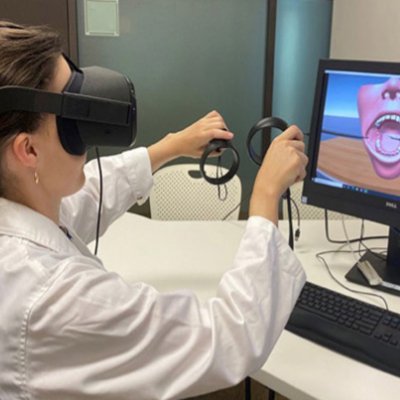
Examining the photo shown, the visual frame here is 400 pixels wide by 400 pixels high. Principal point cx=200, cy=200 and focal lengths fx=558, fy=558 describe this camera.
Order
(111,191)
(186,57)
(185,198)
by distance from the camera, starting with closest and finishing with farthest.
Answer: (111,191), (185,198), (186,57)

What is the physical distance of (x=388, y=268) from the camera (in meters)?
1.37

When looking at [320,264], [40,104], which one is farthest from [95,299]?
[320,264]

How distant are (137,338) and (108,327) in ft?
0.15

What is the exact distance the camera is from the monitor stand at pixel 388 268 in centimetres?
129

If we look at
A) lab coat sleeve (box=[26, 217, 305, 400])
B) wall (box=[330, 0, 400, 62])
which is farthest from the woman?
wall (box=[330, 0, 400, 62])

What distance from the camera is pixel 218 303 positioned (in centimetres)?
84

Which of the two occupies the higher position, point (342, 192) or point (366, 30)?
point (366, 30)

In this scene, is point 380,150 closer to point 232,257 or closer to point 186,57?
point 232,257

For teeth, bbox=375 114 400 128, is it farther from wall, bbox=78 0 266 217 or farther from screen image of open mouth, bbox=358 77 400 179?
wall, bbox=78 0 266 217

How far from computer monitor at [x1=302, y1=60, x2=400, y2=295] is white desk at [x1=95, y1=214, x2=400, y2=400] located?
0.17 m

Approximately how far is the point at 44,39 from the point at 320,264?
91 centimetres

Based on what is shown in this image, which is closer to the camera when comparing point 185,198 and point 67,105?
point 67,105

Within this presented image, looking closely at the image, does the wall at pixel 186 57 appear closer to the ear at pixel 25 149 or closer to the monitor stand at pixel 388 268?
the monitor stand at pixel 388 268

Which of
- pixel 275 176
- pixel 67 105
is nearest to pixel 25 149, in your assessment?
pixel 67 105
